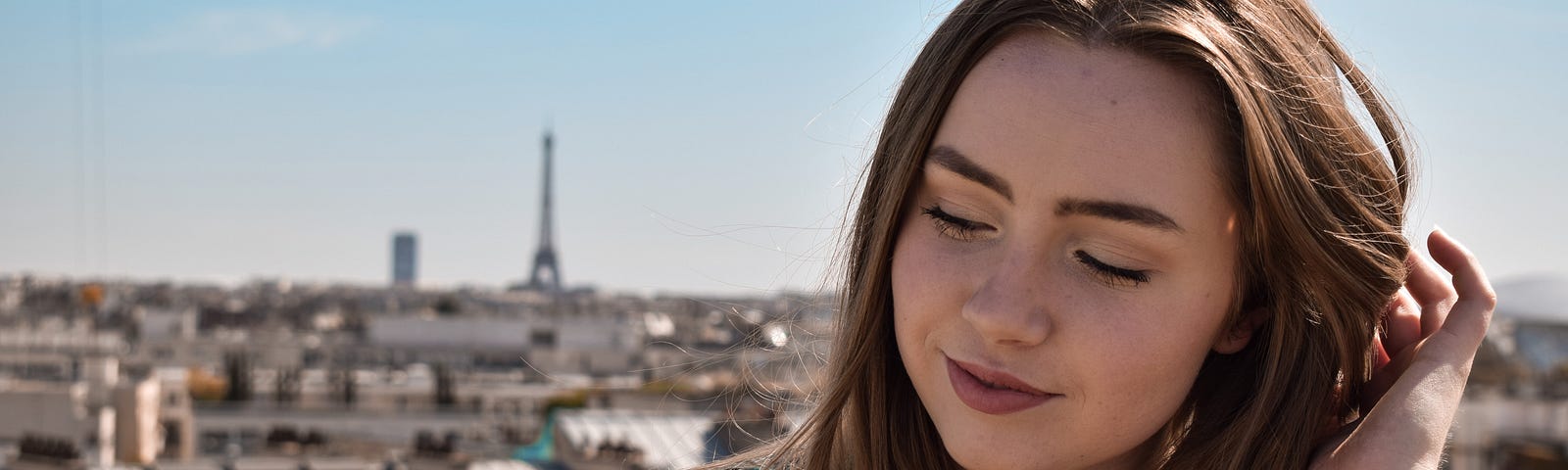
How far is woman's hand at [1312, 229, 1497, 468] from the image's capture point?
135 cm

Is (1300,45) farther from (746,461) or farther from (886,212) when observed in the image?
(746,461)

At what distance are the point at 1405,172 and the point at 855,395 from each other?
1.83 ft

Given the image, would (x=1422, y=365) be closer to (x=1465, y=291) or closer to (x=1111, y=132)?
(x=1465, y=291)

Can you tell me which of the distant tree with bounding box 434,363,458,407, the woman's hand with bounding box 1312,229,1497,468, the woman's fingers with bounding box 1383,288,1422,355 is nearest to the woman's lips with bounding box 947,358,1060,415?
the woman's hand with bounding box 1312,229,1497,468

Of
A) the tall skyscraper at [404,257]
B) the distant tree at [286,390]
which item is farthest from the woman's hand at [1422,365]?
the tall skyscraper at [404,257]

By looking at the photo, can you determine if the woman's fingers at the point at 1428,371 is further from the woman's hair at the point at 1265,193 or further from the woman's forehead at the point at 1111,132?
the woman's forehead at the point at 1111,132

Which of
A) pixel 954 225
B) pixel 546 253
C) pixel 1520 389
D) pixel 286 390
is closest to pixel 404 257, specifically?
pixel 546 253

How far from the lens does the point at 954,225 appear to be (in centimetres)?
137

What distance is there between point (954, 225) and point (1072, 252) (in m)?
0.12

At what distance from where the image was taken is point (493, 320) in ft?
165

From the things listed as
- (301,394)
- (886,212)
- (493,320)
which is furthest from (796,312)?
(493,320)

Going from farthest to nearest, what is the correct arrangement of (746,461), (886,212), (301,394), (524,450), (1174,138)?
(301,394) < (524,450) < (746,461) < (886,212) < (1174,138)

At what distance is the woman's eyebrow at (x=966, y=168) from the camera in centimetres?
132

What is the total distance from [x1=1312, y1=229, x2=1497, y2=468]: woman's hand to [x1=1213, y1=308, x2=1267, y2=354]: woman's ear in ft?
0.38
